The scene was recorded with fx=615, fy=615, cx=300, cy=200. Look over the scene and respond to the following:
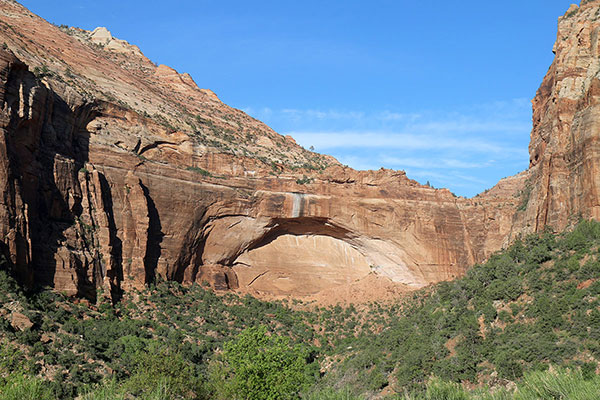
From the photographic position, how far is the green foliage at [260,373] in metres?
28.7

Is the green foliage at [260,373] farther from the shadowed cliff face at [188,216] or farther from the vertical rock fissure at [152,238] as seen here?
the vertical rock fissure at [152,238]

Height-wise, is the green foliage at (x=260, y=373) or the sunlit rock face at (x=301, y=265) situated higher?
the sunlit rock face at (x=301, y=265)

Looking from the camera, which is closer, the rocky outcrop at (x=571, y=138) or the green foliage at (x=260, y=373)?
the green foliage at (x=260, y=373)

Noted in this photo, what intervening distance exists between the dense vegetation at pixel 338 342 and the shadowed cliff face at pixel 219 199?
113 inches

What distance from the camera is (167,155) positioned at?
48625mm

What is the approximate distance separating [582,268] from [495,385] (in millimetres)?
9444

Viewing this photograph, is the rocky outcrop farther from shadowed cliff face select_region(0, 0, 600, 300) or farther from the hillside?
the hillside

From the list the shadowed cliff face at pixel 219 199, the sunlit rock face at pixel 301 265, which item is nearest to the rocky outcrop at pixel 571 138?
the shadowed cliff face at pixel 219 199

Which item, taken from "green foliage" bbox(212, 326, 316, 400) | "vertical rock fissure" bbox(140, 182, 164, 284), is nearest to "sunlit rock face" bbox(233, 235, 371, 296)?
"vertical rock fissure" bbox(140, 182, 164, 284)

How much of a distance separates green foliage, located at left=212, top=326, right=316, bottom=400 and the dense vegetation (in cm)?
7

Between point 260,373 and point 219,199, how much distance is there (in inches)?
858

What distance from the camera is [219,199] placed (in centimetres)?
4891

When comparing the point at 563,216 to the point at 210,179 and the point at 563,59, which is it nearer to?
the point at 563,59

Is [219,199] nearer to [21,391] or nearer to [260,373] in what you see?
[260,373]
